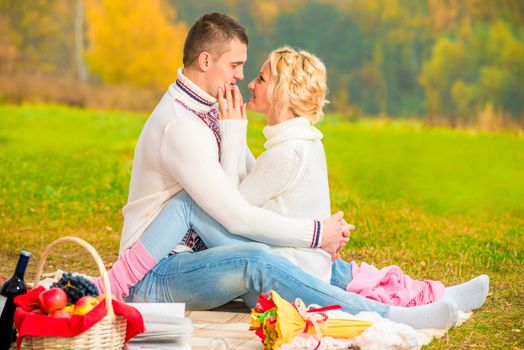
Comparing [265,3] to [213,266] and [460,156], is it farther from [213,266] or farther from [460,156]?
[213,266]

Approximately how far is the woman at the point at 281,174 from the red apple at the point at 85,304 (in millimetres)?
858

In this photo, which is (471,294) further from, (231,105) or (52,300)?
(52,300)

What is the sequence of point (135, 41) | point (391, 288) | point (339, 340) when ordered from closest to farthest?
point (339, 340) → point (391, 288) → point (135, 41)

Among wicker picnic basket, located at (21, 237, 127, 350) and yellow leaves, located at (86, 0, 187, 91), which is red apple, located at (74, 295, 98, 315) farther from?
yellow leaves, located at (86, 0, 187, 91)

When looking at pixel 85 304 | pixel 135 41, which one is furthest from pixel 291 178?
pixel 135 41

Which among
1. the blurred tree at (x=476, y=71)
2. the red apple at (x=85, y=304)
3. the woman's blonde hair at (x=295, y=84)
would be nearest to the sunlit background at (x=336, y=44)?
the blurred tree at (x=476, y=71)

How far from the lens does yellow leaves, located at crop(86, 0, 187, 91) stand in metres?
23.2

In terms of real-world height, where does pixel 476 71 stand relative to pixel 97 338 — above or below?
above

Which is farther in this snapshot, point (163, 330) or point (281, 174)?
point (281, 174)

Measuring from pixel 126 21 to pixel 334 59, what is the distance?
17.6ft

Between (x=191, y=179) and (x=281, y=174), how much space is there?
483 millimetres

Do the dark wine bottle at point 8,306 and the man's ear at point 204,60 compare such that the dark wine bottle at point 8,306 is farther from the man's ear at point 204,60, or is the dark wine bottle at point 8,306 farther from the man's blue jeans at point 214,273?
the man's ear at point 204,60

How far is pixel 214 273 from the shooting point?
15.0 ft

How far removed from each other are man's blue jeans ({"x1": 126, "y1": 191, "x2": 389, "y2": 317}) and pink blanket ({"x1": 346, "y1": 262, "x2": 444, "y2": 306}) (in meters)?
0.39
